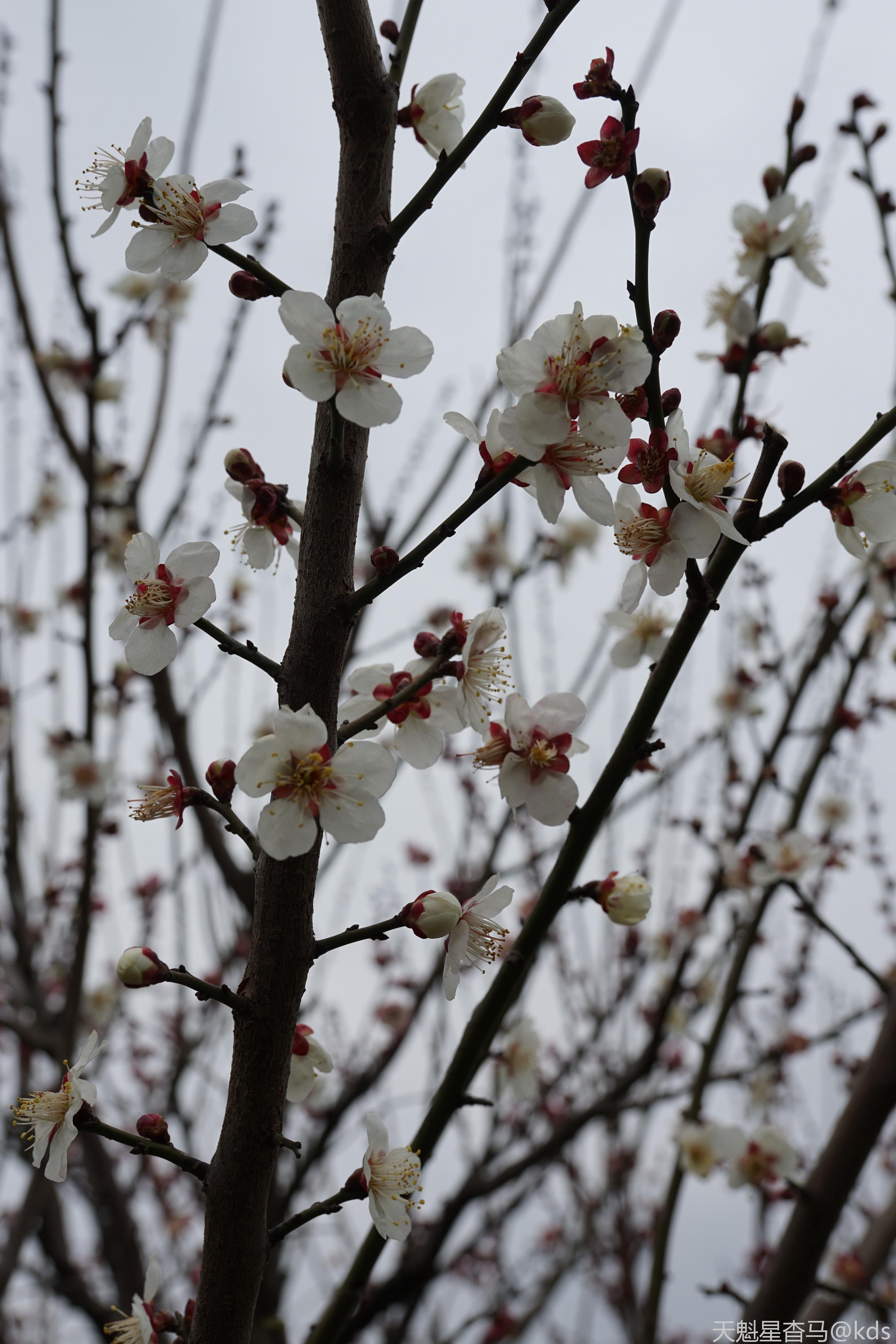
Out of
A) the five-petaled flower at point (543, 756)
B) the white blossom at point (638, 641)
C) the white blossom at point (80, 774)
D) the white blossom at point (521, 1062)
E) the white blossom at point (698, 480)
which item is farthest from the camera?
the white blossom at point (80, 774)

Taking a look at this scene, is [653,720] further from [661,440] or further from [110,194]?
[110,194]

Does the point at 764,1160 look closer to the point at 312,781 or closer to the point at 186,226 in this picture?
the point at 312,781

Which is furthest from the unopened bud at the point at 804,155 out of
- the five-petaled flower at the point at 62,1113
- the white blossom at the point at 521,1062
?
the five-petaled flower at the point at 62,1113

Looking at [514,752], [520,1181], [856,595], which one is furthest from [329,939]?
[520,1181]

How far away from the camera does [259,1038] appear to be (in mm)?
1009

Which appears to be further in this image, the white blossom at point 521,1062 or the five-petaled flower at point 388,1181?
the white blossom at point 521,1062

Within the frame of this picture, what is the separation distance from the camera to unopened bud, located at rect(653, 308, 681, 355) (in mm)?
1081

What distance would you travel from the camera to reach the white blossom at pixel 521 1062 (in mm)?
1997

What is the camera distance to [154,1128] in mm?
1124

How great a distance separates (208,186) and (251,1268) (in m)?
1.21

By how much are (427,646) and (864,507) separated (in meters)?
0.58

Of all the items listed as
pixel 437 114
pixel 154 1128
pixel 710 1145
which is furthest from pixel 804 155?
pixel 710 1145

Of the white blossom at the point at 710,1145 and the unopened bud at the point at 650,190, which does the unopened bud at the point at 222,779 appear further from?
the white blossom at the point at 710,1145

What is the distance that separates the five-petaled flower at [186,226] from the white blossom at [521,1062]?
1.58 metres
